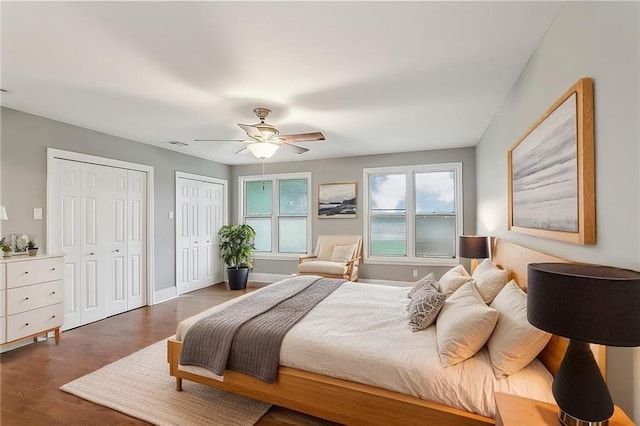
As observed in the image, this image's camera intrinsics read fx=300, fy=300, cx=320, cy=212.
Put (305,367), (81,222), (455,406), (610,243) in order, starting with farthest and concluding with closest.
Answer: (81,222) → (305,367) → (455,406) → (610,243)

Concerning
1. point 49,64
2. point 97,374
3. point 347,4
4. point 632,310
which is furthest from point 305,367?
point 49,64

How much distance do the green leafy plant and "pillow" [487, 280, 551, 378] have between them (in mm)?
4836

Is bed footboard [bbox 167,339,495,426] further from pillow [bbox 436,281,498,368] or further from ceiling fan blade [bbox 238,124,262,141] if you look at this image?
ceiling fan blade [bbox 238,124,262,141]

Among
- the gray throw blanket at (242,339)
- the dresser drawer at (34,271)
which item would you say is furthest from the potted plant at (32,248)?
the gray throw blanket at (242,339)

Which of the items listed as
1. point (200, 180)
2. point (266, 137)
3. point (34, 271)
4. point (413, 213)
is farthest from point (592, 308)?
point (200, 180)

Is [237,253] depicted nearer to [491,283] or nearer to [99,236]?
[99,236]

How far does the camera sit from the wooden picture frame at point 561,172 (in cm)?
137

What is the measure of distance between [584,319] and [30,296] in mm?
4356

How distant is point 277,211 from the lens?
641 cm

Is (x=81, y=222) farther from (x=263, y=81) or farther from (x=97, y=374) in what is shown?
(x=263, y=81)

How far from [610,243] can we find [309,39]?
6.34 ft

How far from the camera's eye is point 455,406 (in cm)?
159

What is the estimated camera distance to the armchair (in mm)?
4926

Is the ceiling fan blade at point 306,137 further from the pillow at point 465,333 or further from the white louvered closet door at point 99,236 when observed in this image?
the white louvered closet door at point 99,236
